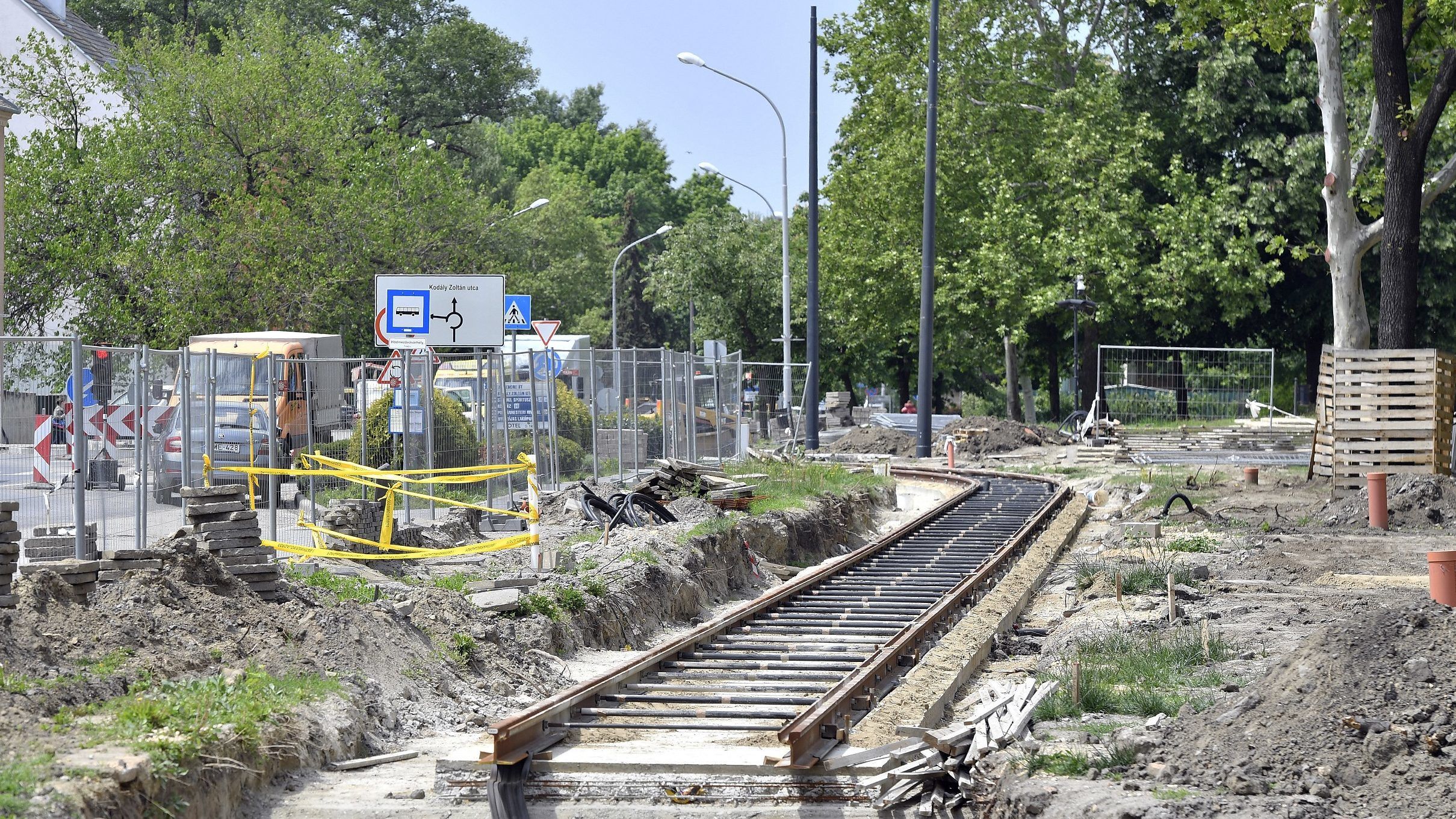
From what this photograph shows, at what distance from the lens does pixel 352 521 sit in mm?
15992

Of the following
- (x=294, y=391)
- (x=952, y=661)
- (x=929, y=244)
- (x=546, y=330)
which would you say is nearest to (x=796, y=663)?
(x=952, y=661)

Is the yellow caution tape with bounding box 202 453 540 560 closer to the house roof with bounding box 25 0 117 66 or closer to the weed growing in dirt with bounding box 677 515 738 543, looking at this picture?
the weed growing in dirt with bounding box 677 515 738 543

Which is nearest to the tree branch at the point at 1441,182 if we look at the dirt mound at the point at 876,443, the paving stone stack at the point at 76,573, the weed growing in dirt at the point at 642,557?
the dirt mound at the point at 876,443

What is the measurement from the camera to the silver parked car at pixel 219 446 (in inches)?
644

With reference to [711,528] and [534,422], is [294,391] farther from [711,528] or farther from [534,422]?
[711,528]

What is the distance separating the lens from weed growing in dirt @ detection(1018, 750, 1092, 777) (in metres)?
7.48

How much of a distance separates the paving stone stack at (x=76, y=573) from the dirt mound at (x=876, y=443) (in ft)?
104

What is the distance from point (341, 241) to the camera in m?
40.5

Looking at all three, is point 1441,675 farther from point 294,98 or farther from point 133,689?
point 294,98

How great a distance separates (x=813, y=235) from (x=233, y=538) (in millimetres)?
26270

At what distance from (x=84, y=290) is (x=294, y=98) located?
8.55m

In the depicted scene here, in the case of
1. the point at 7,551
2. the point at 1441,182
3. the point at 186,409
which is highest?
the point at 1441,182

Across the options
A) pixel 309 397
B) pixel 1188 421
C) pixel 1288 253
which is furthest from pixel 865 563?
pixel 1288 253

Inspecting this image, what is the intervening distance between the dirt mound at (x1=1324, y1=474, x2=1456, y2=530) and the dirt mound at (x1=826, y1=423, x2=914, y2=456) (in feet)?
65.1
